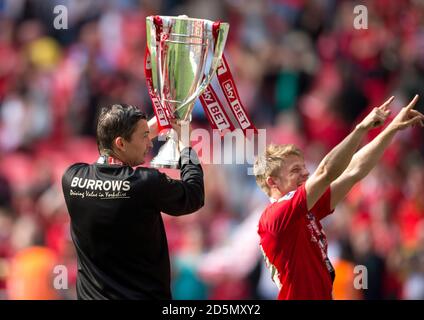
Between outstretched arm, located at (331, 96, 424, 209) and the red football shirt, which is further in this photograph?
the red football shirt

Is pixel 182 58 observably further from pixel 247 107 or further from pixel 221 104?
pixel 247 107

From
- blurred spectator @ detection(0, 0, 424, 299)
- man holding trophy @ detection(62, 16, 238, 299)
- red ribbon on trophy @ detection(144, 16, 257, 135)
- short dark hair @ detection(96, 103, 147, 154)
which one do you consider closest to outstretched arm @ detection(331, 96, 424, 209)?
red ribbon on trophy @ detection(144, 16, 257, 135)

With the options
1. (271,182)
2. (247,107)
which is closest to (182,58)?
(271,182)

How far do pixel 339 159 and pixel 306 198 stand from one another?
24cm

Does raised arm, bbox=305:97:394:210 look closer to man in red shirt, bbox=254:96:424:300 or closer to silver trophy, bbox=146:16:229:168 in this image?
man in red shirt, bbox=254:96:424:300

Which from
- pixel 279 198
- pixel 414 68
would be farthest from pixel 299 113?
pixel 279 198

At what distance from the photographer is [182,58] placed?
205 inches

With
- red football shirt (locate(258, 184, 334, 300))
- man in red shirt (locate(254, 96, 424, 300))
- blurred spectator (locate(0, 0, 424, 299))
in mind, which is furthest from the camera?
blurred spectator (locate(0, 0, 424, 299))

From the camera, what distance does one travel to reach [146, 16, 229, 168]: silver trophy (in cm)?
512

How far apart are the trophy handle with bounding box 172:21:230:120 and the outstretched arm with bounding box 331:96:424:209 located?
74 centimetres

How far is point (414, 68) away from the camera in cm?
1027

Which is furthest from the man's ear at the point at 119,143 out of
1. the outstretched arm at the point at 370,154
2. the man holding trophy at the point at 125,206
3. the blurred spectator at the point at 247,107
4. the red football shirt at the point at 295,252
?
the blurred spectator at the point at 247,107

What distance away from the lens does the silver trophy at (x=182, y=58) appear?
16.8 feet

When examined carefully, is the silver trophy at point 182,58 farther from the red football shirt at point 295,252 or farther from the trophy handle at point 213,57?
the red football shirt at point 295,252
